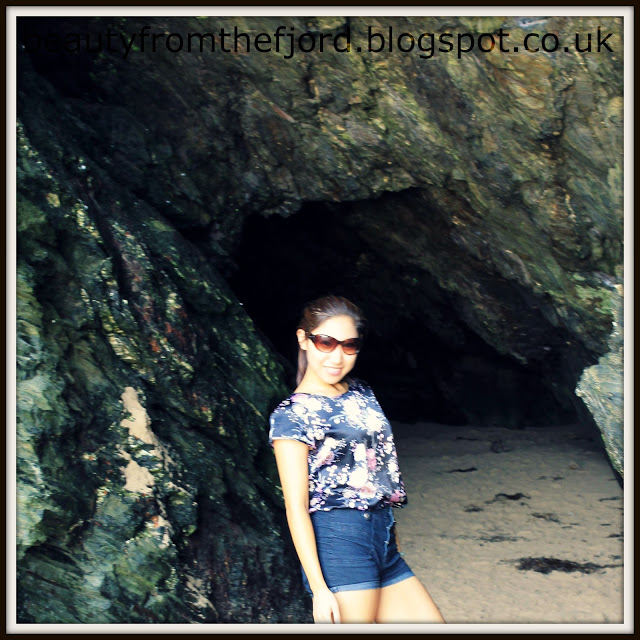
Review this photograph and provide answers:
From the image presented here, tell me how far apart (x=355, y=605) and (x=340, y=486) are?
0.38 m

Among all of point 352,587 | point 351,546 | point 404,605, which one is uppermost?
point 351,546

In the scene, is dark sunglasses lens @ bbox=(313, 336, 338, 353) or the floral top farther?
dark sunglasses lens @ bbox=(313, 336, 338, 353)

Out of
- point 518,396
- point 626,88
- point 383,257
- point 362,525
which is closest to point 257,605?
point 362,525

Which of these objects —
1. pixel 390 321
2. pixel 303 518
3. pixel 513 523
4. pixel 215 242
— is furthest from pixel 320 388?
pixel 390 321

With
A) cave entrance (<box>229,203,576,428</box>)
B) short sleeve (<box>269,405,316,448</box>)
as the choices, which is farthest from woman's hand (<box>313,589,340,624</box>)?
cave entrance (<box>229,203,576,428</box>)

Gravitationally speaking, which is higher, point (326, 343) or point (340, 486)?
point (326, 343)

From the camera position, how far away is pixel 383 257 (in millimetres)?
6312

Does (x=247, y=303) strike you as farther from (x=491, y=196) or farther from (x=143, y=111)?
(x=491, y=196)

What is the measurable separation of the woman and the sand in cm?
169

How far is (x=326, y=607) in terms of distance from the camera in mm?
2453

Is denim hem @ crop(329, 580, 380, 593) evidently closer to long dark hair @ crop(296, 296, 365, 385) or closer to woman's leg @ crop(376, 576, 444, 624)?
woman's leg @ crop(376, 576, 444, 624)

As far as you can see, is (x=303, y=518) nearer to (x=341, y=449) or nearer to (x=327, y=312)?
(x=341, y=449)

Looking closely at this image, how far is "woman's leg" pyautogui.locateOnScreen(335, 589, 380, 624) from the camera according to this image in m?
2.54

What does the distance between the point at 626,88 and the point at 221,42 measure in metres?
2.11
